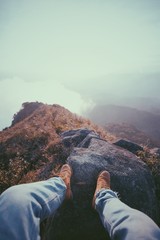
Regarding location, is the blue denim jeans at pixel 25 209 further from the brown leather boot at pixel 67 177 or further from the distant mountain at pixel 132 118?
the distant mountain at pixel 132 118

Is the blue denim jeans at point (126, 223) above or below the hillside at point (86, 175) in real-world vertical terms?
above

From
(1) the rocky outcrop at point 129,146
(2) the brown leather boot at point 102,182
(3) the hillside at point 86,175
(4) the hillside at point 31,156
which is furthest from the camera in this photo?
(1) the rocky outcrop at point 129,146

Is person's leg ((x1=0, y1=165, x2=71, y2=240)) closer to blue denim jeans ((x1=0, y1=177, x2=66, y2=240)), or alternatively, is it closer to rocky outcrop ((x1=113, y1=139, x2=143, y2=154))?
blue denim jeans ((x1=0, y1=177, x2=66, y2=240))

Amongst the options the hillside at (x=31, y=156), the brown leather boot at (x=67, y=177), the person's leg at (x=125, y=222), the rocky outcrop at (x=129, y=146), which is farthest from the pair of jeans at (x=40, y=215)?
the rocky outcrop at (x=129, y=146)

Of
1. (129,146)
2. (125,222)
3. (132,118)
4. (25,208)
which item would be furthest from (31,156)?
(132,118)

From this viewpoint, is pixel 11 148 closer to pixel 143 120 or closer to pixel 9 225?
pixel 9 225

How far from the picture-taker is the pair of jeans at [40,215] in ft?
8.45

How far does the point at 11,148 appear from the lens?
10062 mm

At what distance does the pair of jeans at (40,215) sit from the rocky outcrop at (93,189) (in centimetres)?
111

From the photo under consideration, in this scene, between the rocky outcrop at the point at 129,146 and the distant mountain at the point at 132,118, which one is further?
the distant mountain at the point at 132,118

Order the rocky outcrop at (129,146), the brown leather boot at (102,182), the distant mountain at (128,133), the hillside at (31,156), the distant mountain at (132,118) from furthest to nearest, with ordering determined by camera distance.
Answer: the distant mountain at (132,118)
the distant mountain at (128,133)
the rocky outcrop at (129,146)
the hillside at (31,156)
the brown leather boot at (102,182)

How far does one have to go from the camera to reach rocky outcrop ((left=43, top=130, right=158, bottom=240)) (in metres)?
4.55

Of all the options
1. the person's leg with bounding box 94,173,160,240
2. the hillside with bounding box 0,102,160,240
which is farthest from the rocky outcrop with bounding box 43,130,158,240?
the person's leg with bounding box 94,173,160,240

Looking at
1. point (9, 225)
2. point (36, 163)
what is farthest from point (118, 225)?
point (36, 163)
